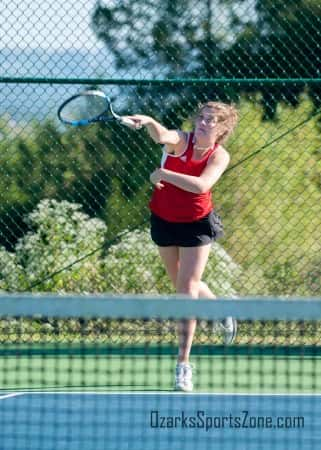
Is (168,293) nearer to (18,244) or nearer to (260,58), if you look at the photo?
(18,244)

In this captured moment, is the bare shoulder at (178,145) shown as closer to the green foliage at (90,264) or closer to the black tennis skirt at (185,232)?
the black tennis skirt at (185,232)

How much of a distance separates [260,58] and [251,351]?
65.2 inches

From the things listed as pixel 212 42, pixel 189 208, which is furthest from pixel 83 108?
pixel 212 42

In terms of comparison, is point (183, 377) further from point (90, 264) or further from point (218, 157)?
point (90, 264)

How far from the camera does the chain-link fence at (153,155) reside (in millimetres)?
6832

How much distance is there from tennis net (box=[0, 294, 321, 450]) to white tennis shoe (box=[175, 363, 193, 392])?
35mm

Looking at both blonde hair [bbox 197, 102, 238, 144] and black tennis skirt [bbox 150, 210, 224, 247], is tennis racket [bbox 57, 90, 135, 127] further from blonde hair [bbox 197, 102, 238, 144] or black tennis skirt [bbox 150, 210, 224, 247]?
black tennis skirt [bbox 150, 210, 224, 247]

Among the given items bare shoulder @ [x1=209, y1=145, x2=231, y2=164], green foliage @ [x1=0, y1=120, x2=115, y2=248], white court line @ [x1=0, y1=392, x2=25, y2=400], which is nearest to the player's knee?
bare shoulder @ [x1=209, y1=145, x2=231, y2=164]

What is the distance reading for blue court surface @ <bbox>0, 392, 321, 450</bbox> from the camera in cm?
427

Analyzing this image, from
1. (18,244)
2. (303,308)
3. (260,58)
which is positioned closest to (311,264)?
(260,58)

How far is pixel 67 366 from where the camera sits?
625cm

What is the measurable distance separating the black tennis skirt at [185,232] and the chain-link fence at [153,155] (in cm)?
141

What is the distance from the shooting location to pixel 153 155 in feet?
22.7

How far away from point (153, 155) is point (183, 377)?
1.94 metres
